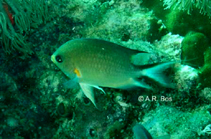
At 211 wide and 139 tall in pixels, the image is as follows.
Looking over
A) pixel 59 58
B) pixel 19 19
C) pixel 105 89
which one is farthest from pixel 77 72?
pixel 19 19

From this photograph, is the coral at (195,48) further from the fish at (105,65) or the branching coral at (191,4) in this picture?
the fish at (105,65)

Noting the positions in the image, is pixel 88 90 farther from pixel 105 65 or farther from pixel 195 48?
pixel 195 48

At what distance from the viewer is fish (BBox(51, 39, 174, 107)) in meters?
2.12

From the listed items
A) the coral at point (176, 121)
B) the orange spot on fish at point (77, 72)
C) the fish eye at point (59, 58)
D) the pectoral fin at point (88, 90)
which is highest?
the fish eye at point (59, 58)

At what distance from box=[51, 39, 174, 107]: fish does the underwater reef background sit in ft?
2.53

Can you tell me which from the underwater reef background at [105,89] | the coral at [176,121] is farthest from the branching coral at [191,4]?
the coral at [176,121]

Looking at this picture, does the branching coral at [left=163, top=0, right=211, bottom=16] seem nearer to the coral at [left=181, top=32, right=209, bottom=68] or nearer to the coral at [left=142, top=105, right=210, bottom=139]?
the coral at [left=181, top=32, right=209, bottom=68]

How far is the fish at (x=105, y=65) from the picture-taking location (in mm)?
2125

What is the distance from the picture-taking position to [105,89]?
2.99 metres

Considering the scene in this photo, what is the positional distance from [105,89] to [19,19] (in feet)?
7.00

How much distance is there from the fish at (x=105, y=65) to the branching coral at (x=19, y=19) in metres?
1.60

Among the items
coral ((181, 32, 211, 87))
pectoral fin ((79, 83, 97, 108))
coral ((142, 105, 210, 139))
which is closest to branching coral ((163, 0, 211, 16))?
coral ((181, 32, 211, 87))

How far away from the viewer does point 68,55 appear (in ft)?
7.57

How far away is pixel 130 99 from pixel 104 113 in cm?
46
